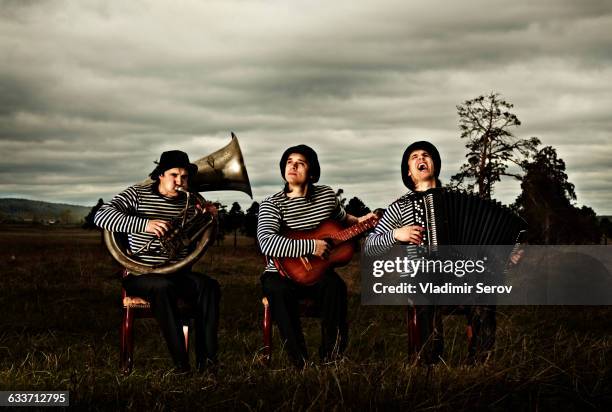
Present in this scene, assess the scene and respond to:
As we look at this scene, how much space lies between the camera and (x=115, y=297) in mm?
9914

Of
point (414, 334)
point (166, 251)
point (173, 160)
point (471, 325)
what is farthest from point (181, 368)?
point (471, 325)

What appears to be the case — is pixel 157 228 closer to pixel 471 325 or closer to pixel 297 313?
pixel 297 313

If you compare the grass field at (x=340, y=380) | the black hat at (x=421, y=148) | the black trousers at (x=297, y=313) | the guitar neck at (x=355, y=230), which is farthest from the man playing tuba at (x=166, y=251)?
the black hat at (x=421, y=148)

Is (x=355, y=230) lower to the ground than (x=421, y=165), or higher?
lower

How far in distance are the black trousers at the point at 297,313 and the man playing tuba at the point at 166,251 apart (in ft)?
1.52

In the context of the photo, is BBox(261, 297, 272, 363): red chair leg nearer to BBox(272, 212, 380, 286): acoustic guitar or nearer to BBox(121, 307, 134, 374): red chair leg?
BBox(272, 212, 380, 286): acoustic guitar

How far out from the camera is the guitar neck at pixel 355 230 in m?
4.88

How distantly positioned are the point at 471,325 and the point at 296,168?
1749mm

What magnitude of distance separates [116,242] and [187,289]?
638 millimetres

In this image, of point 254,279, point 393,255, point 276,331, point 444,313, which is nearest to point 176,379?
point 393,255

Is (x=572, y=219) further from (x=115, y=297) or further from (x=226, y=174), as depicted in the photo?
(x=226, y=174)

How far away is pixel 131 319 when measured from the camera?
4.86 meters

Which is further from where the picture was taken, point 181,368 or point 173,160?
point 173,160

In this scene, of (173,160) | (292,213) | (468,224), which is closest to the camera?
(468,224)
